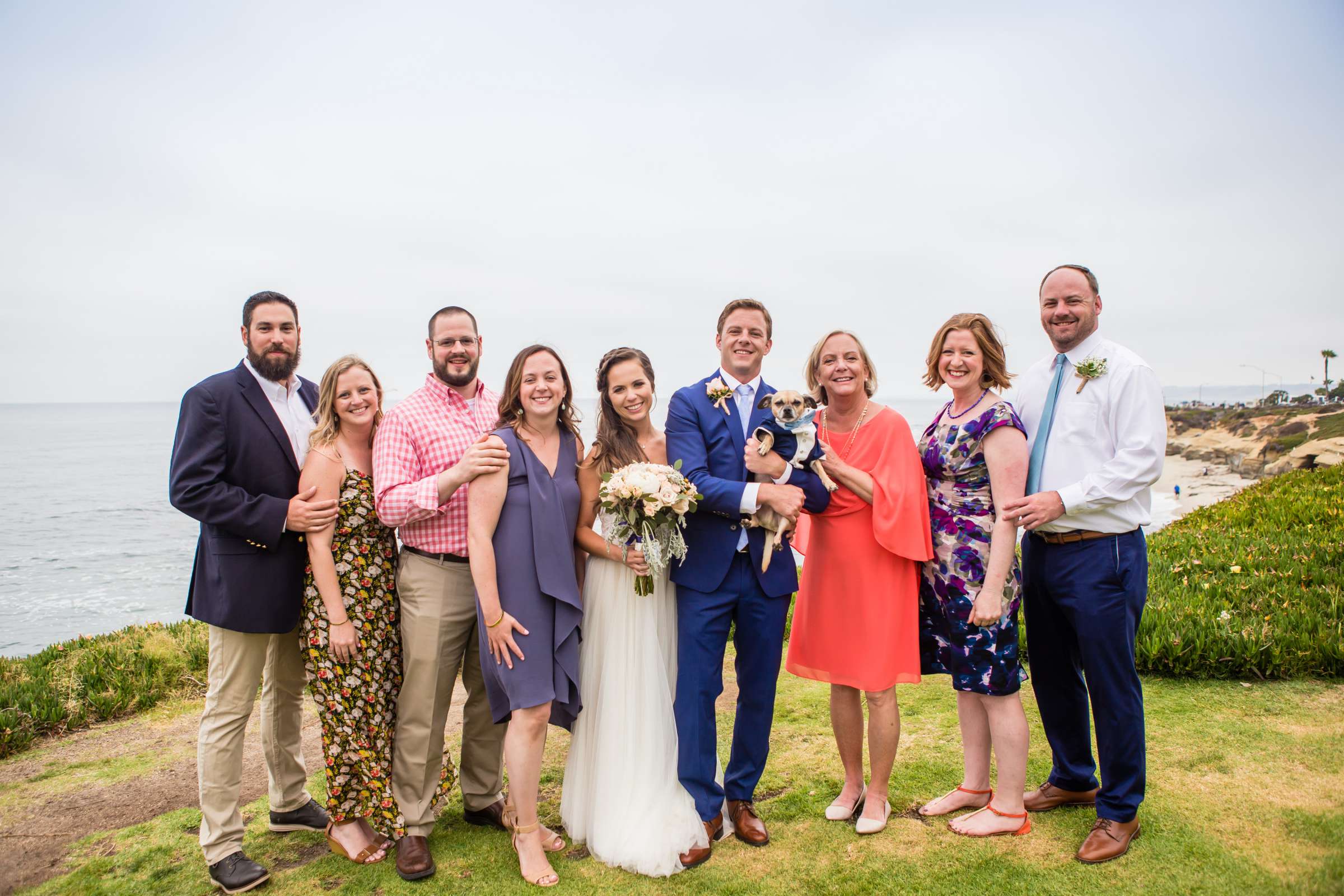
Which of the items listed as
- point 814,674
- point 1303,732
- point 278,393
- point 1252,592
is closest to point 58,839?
point 278,393

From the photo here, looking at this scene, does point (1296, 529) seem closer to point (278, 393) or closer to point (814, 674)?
point (814, 674)

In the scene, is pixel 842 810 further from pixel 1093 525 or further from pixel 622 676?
pixel 1093 525

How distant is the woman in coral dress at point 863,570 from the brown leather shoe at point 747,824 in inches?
18.7

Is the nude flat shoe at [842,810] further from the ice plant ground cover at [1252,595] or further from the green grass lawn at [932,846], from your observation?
the ice plant ground cover at [1252,595]

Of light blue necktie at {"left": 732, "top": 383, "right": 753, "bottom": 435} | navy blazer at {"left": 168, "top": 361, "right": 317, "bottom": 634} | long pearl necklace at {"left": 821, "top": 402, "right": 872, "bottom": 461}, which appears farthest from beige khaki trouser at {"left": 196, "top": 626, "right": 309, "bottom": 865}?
long pearl necklace at {"left": 821, "top": 402, "right": 872, "bottom": 461}

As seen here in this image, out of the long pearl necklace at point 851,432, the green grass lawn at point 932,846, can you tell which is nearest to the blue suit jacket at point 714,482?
the long pearl necklace at point 851,432

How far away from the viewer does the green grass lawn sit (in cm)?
377

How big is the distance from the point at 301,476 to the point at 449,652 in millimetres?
1311

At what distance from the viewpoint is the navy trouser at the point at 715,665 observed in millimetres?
4250

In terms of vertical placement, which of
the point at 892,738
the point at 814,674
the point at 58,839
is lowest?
the point at 58,839

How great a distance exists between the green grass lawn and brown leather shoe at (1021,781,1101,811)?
2.6 inches

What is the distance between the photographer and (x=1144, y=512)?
4016 mm

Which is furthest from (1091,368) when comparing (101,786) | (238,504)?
(101,786)

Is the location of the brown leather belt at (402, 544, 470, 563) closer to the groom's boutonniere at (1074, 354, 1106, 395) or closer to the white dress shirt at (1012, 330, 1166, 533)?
the white dress shirt at (1012, 330, 1166, 533)
